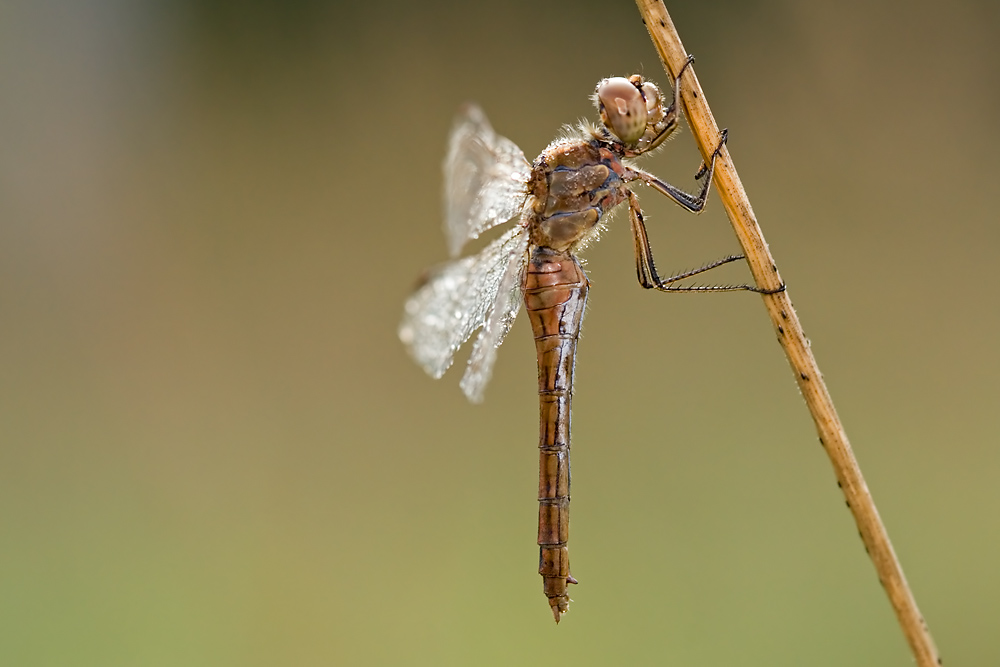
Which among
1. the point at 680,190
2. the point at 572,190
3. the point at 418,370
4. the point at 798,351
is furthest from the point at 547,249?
the point at 418,370

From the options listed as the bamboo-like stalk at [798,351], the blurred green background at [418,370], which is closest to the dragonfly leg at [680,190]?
the bamboo-like stalk at [798,351]

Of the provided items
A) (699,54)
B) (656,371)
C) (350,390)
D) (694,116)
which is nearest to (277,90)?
(350,390)

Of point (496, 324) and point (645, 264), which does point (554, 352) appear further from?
point (645, 264)

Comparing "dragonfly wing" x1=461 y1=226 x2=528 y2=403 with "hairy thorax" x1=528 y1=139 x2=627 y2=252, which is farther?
"hairy thorax" x1=528 y1=139 x2=627 y2=252

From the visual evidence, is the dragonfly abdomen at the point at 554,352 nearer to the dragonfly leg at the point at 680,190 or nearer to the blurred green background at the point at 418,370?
the dragonfly leg at the point at 680,190

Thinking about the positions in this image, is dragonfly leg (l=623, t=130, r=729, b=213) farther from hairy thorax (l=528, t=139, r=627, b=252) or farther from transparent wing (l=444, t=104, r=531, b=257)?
transparent wing (l=444, t=104, r=531, b=257)

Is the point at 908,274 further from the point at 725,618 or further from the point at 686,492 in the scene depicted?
the point at 725,618

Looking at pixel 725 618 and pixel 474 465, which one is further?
pixel 474 465

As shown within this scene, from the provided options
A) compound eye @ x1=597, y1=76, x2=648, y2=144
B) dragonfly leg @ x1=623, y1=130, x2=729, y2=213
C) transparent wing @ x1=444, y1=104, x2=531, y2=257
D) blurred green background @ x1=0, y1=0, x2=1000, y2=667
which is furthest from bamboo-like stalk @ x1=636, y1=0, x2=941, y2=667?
blurred green background @ x1=0, y1=0, x2=1000, y2=667
